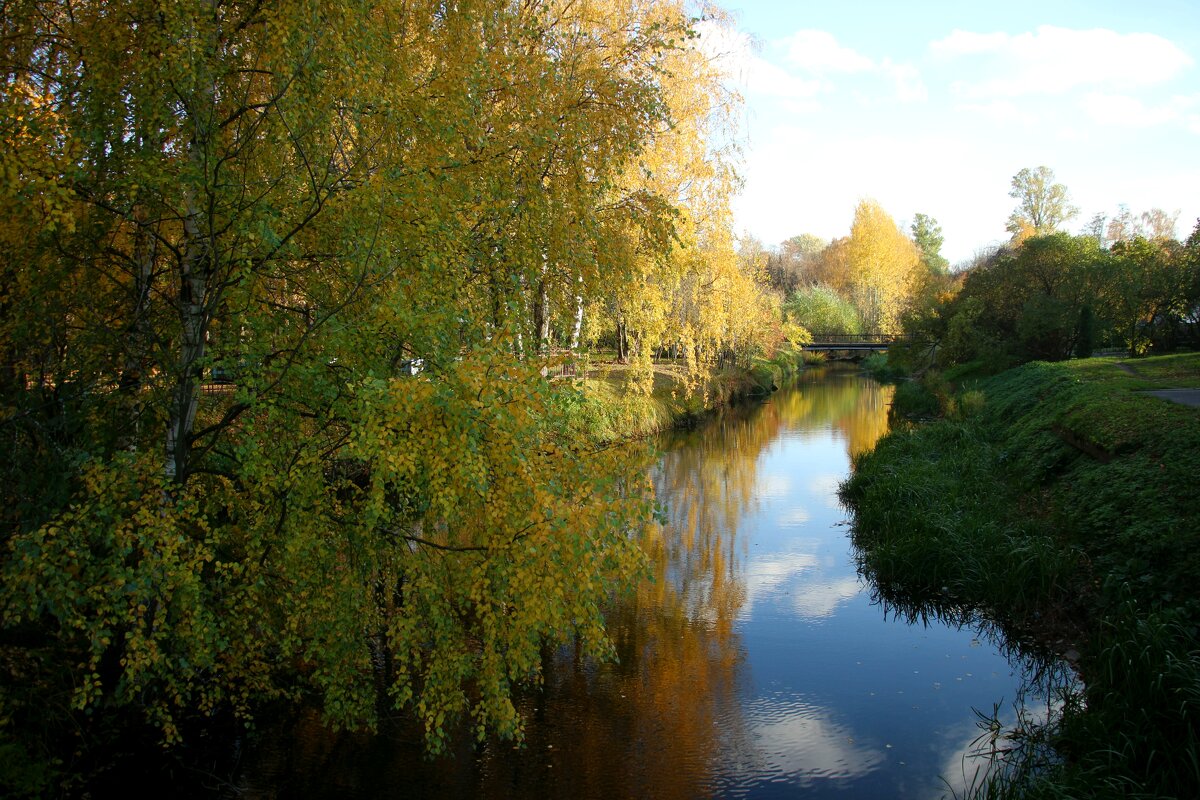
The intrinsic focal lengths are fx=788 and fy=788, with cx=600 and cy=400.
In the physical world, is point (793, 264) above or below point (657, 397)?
above

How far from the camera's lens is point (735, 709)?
27.9ft

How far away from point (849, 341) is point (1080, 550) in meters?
55.5

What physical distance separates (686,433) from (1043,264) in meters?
16.6

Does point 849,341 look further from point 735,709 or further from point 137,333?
point 137,333

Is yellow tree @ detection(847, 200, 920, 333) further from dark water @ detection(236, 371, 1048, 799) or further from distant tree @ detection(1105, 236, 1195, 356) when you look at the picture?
dark water @ detection(236, 371, 1048, 799)

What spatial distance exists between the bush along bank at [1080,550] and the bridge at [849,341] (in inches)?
1597

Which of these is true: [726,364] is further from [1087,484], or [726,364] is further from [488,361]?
[488,361]

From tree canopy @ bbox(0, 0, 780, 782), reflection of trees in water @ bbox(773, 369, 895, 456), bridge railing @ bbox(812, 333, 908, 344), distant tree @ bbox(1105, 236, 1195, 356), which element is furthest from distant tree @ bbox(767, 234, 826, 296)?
tree canopy @ bbox(0, 0, 780, 782)

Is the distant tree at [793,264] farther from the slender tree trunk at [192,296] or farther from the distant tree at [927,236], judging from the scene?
the slender tree trunk at [192,296]

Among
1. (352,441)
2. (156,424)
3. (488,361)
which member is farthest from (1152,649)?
(156,424)

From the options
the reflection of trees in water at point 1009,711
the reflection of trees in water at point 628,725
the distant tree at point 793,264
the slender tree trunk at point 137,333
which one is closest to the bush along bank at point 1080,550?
the reflection of trees in water at point 1009,711

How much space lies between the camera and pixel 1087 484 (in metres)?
11.8

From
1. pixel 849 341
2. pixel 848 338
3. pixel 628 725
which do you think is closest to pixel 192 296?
pixel 628 725

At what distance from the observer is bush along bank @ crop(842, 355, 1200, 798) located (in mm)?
6535
